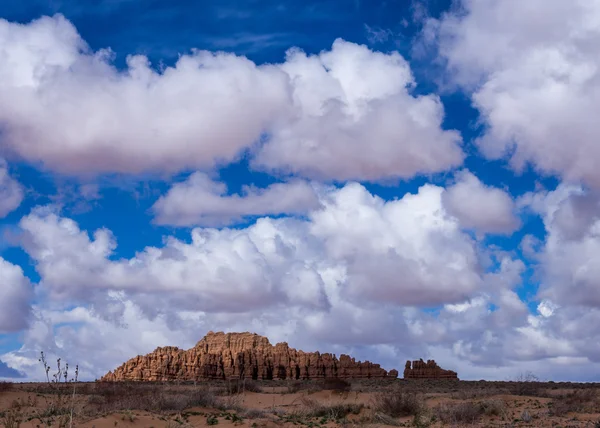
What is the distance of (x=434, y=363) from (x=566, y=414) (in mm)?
105333

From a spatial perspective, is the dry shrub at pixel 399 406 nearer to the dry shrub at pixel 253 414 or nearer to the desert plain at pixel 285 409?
the desert plain at pixel 285 409

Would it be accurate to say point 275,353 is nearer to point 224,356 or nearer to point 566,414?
point 224,356

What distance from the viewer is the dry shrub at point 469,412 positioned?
31.7 m

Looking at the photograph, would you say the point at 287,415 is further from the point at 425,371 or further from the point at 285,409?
the point at 425,371

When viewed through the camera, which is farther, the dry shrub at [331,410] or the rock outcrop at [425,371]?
the rock outcrop at [425,371]

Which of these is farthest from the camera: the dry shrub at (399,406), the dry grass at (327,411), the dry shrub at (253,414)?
the dry shrub at (399,406)

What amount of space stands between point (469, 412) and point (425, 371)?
341ft

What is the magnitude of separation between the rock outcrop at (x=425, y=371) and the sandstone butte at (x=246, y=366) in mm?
4780

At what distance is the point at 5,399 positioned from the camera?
4234 centimetres

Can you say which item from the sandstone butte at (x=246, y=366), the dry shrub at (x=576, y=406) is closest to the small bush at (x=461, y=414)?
the dry shrub at (x=576, y=406)

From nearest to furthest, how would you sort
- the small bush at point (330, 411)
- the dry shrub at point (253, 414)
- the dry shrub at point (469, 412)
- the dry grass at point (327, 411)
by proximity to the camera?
the dry shrub at point (253, 414), the dry shrub at point (469, 412), the dry grass at point (327, 411), the small bush at point (330, 411)

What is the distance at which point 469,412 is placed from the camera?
3353cm

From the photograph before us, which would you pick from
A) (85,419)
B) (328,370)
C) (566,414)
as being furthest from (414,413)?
(328,370)

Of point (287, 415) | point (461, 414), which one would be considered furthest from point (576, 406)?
point (287, 415)
